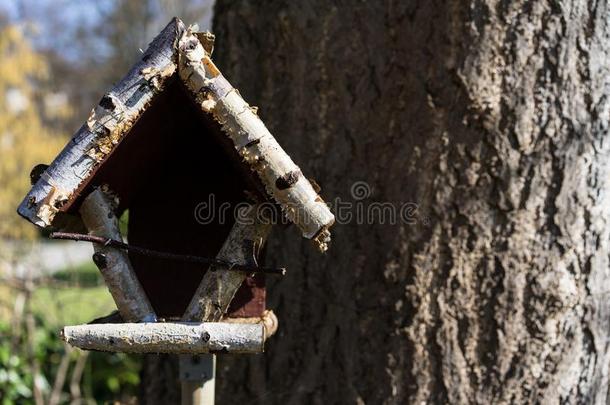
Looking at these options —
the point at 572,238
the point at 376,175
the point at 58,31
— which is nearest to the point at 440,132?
the point at 376,175

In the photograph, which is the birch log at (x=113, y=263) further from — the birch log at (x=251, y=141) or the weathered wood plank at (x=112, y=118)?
the birch log at (x=251, y=141)

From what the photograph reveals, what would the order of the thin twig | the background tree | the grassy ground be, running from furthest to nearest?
the background tree, the grassy ground, the thin twig

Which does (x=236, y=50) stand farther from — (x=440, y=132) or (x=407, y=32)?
(x=440, y=132)

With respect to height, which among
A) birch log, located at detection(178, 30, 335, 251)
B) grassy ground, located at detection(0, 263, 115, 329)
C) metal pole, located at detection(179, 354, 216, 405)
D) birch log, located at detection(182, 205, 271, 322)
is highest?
grassy ground, located at detection(0, 263, 115, 329)

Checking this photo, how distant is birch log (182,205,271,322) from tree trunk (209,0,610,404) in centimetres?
71

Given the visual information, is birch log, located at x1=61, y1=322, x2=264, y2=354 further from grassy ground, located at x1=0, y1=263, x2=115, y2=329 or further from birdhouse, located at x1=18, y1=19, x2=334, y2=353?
grassy ground, located at x1=0, y1=263, x2=115, y2=329

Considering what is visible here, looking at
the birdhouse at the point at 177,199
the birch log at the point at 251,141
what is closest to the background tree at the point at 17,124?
A: the birdhouse at the point at 177,199

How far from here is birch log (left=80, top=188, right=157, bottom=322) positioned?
1552mm

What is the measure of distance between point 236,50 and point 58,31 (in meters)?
23.0

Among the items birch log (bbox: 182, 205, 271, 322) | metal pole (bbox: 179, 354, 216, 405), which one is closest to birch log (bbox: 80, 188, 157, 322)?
birch log (bbox: 182, 205, 271, 322)

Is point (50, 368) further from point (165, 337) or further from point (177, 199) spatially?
point (165, 337)

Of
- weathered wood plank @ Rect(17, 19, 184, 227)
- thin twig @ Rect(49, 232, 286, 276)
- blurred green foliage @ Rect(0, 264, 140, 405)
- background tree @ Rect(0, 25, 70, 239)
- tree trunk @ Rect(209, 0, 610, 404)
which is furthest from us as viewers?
background tree @ Rect(0, 25, 70, 239)

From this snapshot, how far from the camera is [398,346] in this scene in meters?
2.15

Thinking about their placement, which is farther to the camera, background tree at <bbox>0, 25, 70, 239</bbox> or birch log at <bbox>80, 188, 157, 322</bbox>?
background tree at <bbox>0, 25, 70, 239</bbox>
